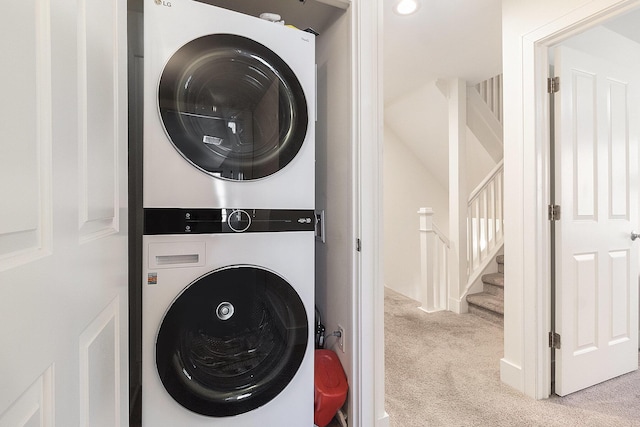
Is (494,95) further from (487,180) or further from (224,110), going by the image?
(224,110)

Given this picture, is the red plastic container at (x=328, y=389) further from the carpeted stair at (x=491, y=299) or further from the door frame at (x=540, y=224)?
the carpeted stair at (x=491, y=299)

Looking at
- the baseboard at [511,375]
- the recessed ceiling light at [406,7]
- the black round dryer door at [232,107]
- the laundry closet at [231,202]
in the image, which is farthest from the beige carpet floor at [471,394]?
the recessed ceiling light at [406,7]

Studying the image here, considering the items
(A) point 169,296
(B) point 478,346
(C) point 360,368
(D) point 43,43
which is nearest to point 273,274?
(A) point 169,296

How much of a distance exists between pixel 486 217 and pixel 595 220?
152 cm

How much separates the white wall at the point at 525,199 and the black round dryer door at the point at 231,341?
1434 millimetres

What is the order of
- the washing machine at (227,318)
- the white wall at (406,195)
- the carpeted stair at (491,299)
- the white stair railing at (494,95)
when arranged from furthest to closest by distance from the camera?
the white wall at (406,195) < the white stair railing at (494,95) < the carpeted stair at (491,299) < the washing machine at (227,318)

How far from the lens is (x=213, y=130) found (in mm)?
1150

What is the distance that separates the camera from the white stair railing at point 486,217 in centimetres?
340

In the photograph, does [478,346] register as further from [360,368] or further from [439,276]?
[360,368]

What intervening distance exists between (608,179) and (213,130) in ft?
7.95

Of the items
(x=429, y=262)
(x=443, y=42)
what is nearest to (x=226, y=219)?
(x=443, y=42)

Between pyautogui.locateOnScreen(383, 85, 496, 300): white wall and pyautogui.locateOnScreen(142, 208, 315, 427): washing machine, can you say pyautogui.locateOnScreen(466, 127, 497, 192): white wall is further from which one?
pyautogui.locateOnScreen(142, 208, 315, 427): washing machine

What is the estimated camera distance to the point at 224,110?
116 centimetres

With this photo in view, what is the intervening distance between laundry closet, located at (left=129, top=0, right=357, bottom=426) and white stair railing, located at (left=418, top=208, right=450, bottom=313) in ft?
7.21
